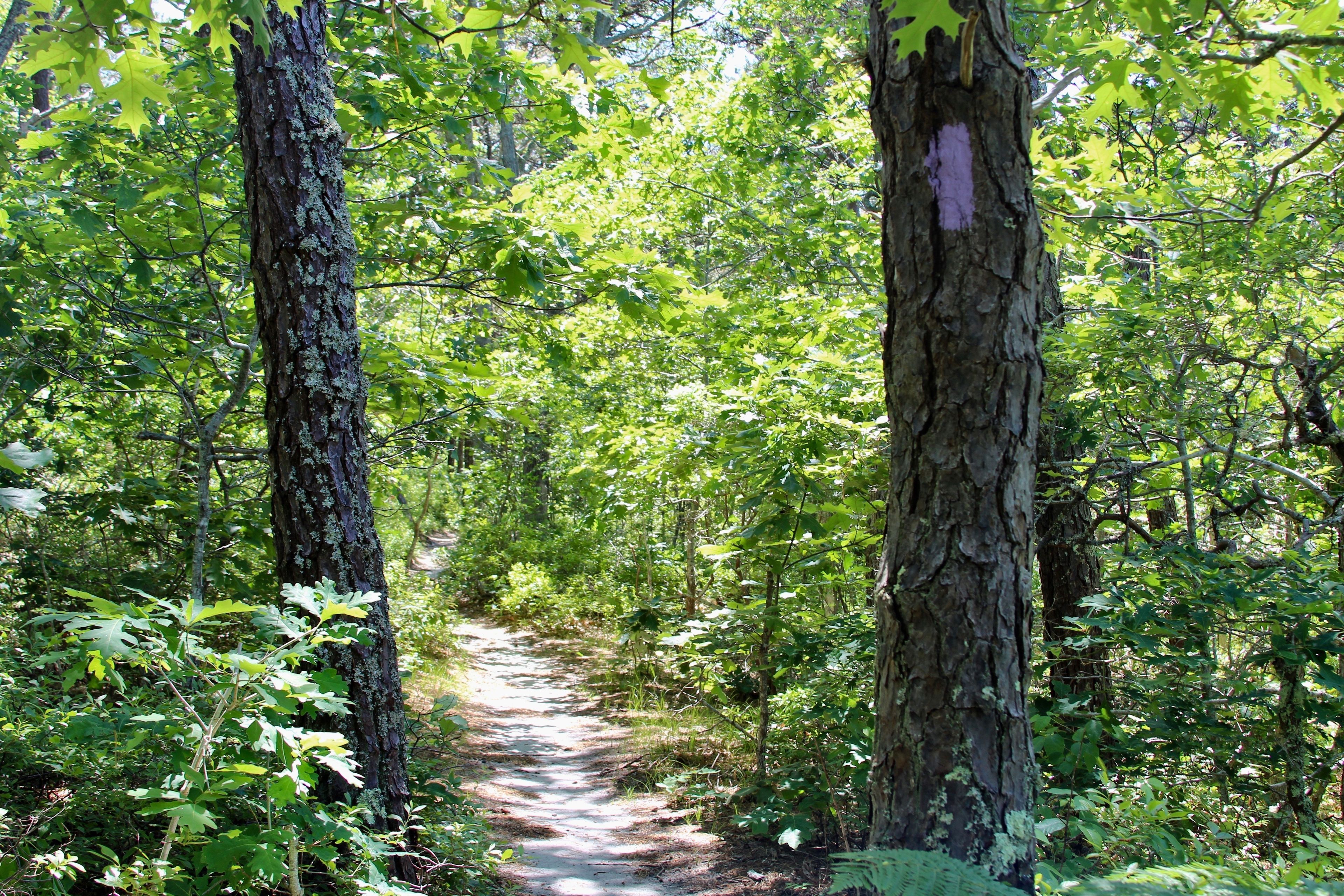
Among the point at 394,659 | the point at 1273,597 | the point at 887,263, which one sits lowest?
the point at 394,659

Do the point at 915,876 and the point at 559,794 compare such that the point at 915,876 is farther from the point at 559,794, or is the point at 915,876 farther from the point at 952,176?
the point at 559,794

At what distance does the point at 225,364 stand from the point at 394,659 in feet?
7.65

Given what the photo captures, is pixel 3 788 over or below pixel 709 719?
over

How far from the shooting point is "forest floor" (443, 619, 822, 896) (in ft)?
13.8

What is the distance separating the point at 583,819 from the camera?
5.41m

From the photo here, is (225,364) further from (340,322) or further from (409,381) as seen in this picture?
(340,322)

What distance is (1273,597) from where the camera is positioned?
2992mm

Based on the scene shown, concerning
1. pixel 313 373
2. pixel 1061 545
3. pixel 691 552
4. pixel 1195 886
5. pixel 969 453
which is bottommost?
pixel 1195 886

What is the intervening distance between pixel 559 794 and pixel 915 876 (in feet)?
16.3

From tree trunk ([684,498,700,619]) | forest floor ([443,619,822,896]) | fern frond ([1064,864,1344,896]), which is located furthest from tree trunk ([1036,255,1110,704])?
tree trunk ([684,498,700,619])

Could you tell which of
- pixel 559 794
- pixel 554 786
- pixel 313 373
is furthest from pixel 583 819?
pixel 313 373

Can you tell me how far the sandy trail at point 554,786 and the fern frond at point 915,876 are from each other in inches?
94.0

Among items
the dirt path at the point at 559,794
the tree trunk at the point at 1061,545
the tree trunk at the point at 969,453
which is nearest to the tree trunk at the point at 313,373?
the dirt path at the point at 559,794

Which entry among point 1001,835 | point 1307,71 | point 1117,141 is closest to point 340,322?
point 1001,835
